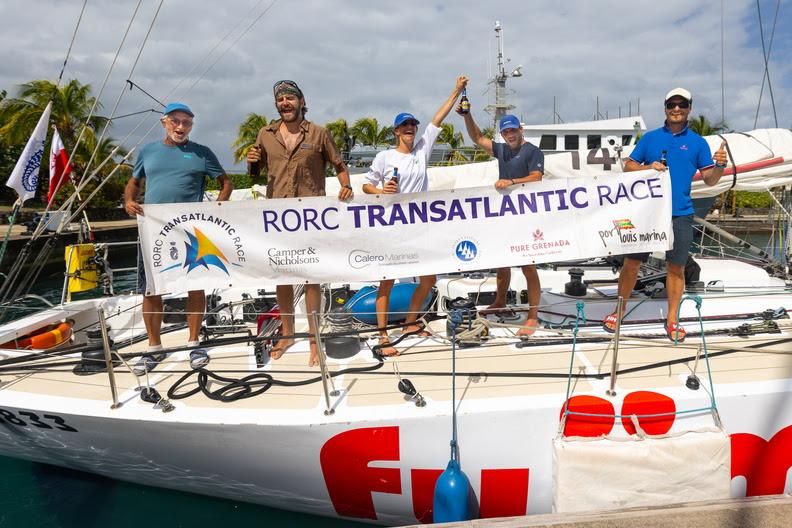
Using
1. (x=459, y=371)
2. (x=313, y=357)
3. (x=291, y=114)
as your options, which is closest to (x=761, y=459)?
(x=459, y=371)

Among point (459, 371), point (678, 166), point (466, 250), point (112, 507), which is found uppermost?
point (678, 166)

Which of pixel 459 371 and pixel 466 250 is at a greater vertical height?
pixel 466 250

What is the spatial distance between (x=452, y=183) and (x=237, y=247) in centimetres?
435

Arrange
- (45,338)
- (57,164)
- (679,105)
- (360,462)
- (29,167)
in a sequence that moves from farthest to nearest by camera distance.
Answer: (57,164) → (29,167) → (45,338) → (679,105) → (360,462)

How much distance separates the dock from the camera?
2.20 meters

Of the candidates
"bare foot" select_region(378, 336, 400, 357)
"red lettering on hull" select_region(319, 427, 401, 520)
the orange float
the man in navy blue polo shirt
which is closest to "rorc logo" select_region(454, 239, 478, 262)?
"bare foot" select_region(378, 336, 400, 357)

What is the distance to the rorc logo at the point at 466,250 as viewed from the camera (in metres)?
3.60

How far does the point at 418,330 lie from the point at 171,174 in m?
2.24

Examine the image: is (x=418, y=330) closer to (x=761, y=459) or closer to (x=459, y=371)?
(x=459, y=371)

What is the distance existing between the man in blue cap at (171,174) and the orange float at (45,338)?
1.49 metres

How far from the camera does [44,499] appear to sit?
3.74 metres

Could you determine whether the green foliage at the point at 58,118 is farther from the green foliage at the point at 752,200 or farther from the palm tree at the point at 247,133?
the green foliage at the point at 752,200

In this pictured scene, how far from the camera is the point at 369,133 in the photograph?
34.4m

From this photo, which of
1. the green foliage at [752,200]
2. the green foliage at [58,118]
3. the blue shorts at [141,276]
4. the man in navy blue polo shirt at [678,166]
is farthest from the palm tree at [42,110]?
the green foliage at [752,200]
